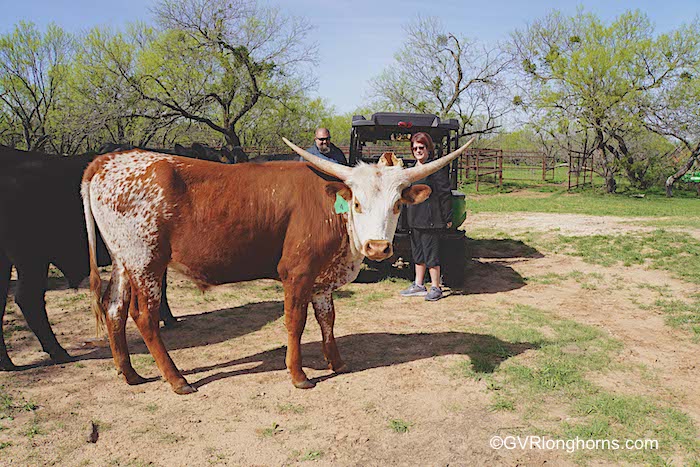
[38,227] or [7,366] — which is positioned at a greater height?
[38,227]

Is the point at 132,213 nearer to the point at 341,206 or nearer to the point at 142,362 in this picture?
the point at 142,362

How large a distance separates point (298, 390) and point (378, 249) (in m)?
1.37

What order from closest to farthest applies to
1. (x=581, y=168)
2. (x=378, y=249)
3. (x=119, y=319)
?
(x=378, y=249) → (x=119, y=319) → (x=581, y=168)

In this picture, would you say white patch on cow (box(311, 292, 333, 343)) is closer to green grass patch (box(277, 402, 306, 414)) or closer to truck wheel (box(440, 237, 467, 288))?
green grass patch (box(277, 402, 306, 414))

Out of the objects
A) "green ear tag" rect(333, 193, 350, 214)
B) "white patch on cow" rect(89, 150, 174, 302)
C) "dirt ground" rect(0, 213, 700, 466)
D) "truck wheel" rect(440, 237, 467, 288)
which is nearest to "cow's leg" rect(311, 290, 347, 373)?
"dirt ground" rect(0, 213, 700, 466)

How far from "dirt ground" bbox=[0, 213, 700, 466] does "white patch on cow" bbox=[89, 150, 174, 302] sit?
962 millimetres

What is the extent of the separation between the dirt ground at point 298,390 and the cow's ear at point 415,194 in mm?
1466

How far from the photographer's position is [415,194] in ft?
12.3

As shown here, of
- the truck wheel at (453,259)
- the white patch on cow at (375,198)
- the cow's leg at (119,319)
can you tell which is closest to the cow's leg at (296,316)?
the white patch on cow at (375,198)

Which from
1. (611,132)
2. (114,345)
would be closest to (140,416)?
(114,345)

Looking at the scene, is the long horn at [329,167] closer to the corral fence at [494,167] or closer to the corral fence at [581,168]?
the corral fence at [494,167]

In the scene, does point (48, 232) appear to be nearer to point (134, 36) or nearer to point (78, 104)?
point (78, 104)

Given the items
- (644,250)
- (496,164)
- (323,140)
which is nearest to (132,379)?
(323,140)

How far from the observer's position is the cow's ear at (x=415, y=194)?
3.71 m
